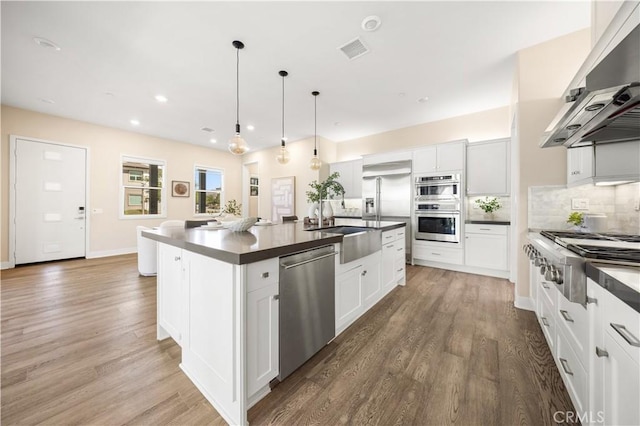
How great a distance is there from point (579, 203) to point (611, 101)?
182 cm

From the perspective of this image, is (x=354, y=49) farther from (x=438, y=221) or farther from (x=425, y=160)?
(x=438, y=221)

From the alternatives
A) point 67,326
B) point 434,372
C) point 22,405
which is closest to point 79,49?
point 67,326

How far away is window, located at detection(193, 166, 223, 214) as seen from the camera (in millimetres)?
6965

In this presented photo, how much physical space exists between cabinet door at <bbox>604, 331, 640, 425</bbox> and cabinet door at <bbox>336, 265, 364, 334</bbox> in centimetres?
142

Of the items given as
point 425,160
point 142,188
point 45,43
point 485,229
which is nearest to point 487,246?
point 485,229

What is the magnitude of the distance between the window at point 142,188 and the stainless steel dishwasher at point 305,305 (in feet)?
20.2

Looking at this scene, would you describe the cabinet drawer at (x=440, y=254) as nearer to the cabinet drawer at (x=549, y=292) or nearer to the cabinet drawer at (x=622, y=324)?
the cabinet drawer at (x=549, y=292)

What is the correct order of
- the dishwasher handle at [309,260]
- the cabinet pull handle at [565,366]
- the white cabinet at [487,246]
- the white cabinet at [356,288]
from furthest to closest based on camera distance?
the white cabinet at [487,246] → the white cabinet at [356,288] → the dishwasher handle at [309,260] → the cabinet pull handle at [565,366]

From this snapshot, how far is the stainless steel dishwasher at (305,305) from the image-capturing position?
1.41 metres

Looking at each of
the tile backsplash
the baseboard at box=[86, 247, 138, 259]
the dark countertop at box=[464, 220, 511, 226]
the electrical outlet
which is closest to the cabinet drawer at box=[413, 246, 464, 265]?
the dark countertop at box=[464, 220, 511, 226]

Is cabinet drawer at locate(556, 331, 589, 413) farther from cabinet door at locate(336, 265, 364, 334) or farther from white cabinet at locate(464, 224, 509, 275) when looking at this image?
white cabinet at locate(464, 224, 509, 275)

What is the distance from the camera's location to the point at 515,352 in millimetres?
1796

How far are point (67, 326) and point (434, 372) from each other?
3.34m

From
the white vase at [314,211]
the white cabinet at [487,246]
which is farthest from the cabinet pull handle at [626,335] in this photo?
the white cabinet at [487,246]
